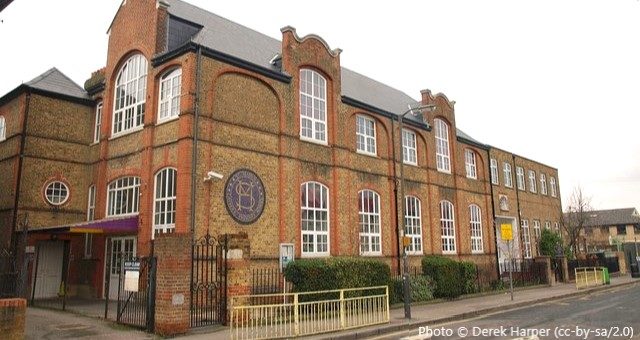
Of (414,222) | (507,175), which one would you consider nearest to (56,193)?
(414,222)

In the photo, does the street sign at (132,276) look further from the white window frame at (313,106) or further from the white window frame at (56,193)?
the white window frame at (313,106)

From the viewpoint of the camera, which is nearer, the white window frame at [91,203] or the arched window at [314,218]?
the arched window at [314,218]

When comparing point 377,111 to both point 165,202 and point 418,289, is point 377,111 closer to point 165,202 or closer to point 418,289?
point 418,289

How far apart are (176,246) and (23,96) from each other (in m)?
13.5

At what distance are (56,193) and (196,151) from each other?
320 inches

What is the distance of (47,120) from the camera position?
67.7 feet

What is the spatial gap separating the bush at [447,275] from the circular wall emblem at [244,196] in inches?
297

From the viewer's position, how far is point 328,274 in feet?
50.0

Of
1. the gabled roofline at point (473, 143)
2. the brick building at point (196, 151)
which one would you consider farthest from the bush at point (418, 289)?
the gabled roofline at point (473, 143)

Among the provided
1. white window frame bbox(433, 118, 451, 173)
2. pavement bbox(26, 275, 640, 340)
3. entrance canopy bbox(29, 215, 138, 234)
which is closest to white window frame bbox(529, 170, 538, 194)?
white window frame bbox(433, 118, 451, 173)

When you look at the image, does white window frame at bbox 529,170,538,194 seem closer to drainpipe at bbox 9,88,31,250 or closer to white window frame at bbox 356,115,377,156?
white window frame at bbox 356,115,377,156

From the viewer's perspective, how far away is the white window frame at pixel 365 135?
24308mm

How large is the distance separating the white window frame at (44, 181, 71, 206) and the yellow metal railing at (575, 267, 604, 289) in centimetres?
2469

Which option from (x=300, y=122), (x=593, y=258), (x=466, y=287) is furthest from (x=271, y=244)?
(x=593, y=258)
